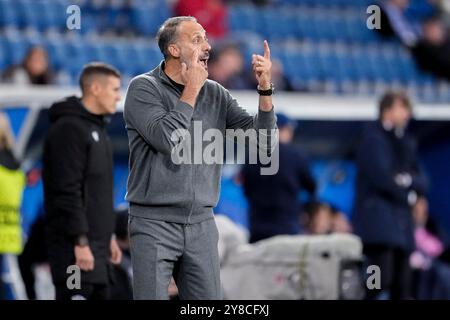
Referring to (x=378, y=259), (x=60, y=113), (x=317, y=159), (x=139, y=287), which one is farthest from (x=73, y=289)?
(x=317, y=159)

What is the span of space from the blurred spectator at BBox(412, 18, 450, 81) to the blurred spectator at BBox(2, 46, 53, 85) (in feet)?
17.2

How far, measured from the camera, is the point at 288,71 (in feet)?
45.8

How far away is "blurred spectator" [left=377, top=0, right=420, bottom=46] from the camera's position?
15195 millimetres

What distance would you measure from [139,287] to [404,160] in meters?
4.07

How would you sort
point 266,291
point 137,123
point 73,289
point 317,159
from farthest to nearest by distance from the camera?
point 317,159
point 266,291
point 73,289
point 137,123

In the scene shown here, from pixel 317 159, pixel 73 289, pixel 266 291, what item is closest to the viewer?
pixel 73 289

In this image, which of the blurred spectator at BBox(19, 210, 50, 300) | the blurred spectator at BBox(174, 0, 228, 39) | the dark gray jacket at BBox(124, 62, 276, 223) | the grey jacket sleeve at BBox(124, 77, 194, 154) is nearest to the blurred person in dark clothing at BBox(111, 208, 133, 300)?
the blurred spectator at BBox(19, 210, 50, 300)

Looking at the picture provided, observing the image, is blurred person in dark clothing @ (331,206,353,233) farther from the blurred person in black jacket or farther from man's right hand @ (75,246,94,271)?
man's right hand @ (75,246,94,271)

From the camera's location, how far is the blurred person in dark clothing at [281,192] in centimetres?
961

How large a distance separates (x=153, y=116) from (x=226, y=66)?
6581 mm

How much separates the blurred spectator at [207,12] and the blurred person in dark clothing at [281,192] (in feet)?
13.3

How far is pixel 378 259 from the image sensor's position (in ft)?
29.0

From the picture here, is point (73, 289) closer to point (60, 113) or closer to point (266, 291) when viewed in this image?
point (60, 113)

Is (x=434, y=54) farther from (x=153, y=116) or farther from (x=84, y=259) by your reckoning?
(x=153, y=116)
